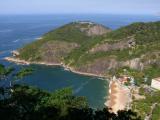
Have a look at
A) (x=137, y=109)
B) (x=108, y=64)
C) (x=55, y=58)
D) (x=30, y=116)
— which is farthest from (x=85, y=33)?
(x=30, y=116)

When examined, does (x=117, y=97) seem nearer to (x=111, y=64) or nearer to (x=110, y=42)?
(x=111, y=64)

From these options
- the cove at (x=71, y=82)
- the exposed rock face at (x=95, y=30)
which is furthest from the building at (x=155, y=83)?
the exposed rock face at (x=95, y=30)

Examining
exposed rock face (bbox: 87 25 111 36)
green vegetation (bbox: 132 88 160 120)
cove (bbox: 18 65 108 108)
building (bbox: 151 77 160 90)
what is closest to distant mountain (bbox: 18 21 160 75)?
cove (bbox: 18 65 108 108)

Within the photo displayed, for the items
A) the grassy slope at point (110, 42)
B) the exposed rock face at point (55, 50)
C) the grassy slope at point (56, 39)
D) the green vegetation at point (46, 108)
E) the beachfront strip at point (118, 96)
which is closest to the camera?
the green vegetation at point (46, 108)

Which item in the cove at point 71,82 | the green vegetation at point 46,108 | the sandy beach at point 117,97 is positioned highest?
the green vegetation at point 46,108

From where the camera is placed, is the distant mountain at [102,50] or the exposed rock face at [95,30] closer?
the distant mountain at [102,50]

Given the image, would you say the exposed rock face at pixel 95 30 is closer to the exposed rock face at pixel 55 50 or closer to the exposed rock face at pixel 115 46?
the exposed rock face at pixel 55 50

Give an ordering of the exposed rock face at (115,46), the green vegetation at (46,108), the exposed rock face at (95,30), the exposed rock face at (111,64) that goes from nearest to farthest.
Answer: the green vegetation at (46,108) < the exposed rock face at (111,64) < the exposed rock face at (115,46) < the exposed rock face at (95,30)
